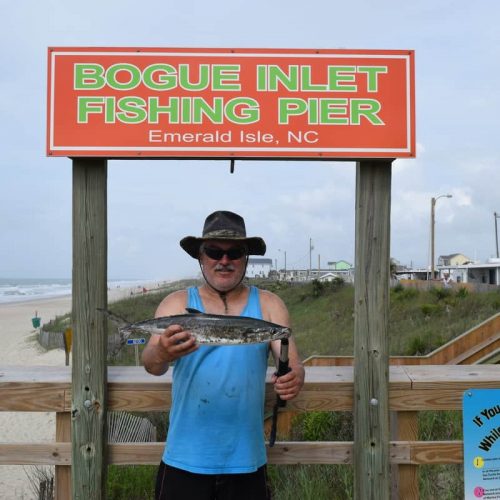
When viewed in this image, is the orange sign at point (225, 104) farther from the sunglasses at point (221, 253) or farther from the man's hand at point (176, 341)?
the man's hand at point (176, 341)

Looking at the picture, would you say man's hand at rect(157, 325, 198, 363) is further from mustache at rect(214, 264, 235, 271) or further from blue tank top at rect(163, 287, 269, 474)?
mustache at rect(214, 264, 235, 271)

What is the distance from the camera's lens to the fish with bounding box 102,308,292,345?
8.43ft

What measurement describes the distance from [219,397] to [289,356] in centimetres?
45

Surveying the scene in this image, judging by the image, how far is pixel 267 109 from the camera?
3.29m

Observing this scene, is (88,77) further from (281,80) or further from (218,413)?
(218,413)

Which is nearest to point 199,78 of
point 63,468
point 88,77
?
point 88,77

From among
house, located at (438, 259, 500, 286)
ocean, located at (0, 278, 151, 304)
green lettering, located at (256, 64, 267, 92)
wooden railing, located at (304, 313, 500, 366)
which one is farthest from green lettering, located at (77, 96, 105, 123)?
ocean, located at (0, 278, 151, 304)

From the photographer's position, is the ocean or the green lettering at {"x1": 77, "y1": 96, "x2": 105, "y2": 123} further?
the ocean

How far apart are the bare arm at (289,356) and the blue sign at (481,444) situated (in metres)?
1.29

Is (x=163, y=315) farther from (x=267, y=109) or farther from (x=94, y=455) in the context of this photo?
(x=267, y=109)

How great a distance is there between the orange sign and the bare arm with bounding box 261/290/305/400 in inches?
38.1

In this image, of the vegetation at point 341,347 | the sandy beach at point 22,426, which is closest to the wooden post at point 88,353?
the vegetation at point 341,347

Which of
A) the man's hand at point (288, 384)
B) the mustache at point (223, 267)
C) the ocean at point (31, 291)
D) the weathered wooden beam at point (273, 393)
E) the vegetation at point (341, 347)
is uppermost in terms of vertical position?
the mustache at point (223, 267)

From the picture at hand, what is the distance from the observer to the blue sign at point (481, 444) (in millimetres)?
3346
